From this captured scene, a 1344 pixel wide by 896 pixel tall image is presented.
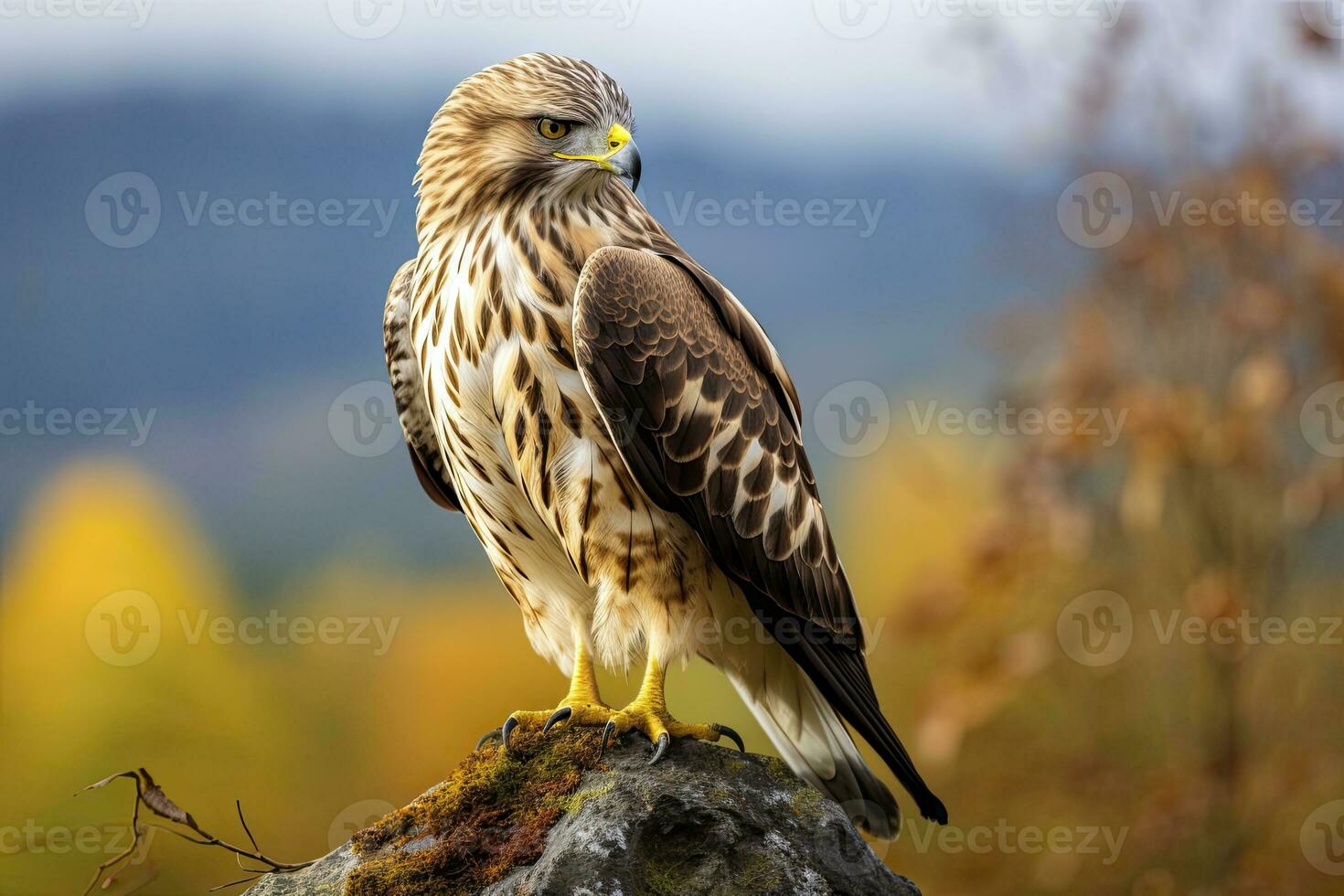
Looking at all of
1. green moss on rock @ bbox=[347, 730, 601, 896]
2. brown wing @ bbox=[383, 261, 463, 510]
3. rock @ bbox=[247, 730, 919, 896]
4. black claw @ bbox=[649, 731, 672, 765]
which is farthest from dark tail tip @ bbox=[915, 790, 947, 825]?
brown wing @ bbox=[383, 261, 463, 510]

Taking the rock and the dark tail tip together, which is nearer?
the rock

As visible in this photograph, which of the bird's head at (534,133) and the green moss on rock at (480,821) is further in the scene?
the bird's head at (534,133)

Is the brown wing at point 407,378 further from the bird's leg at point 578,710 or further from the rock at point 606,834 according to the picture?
the rock at point 606,834

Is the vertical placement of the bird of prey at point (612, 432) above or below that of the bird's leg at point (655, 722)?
above

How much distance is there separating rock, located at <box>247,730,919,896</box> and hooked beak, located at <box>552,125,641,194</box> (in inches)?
50.1

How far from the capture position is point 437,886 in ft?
7.79

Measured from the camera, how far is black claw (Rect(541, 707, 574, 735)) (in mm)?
2584

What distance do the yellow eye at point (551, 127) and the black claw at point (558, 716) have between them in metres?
1.29

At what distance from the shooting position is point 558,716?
8.55 ft

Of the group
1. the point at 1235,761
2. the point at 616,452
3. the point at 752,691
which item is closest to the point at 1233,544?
the point at 1235,761

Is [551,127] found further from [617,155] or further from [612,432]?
→ [612,432]

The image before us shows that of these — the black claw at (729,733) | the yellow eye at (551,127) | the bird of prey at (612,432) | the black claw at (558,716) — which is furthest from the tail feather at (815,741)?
the yellow eye at (551,127)

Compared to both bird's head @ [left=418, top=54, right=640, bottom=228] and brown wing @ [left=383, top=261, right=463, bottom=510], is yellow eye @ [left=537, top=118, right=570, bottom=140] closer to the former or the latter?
bird's head @ [left=418, top=54, right=640, bottom=228]

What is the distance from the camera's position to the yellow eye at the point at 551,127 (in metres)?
2.63
